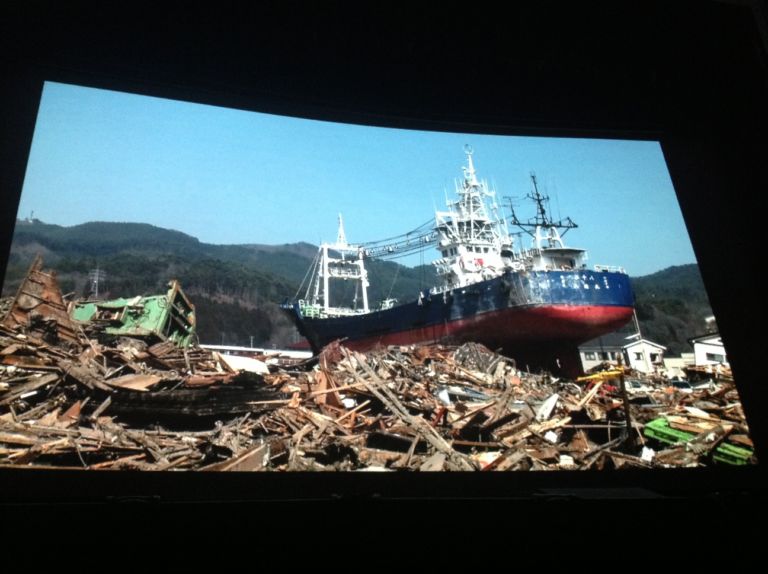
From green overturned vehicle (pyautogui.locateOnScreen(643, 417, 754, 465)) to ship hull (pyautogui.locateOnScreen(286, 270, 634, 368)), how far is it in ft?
6.11

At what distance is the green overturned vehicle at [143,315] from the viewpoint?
111 inches

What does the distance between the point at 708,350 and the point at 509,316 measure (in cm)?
376

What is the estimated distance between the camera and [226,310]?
295 centimetres

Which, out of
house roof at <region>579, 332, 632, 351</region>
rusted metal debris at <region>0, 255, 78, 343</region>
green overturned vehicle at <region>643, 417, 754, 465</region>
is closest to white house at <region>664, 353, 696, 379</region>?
house roof at <region>579, 332, 632, 351</region>

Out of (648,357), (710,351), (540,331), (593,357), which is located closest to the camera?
(710,351)

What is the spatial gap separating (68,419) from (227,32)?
2865mm

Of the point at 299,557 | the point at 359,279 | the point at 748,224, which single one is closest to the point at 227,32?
the point at 359,279

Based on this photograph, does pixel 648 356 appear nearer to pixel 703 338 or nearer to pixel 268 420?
pixel 703 338

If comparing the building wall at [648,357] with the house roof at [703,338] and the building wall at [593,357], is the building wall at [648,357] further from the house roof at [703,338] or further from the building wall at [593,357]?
the building wall at [593,357]

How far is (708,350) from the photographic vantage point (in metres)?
3.74

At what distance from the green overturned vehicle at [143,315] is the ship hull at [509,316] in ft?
6.16

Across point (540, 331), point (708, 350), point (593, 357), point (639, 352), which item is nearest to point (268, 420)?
point (639, 352)

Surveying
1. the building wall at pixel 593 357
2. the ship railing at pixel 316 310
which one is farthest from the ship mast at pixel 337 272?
the building wall at pixel 593 357

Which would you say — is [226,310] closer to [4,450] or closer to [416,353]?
[4,450]
